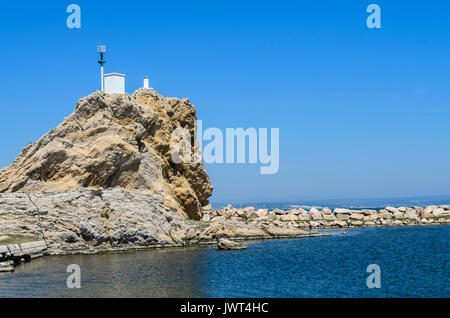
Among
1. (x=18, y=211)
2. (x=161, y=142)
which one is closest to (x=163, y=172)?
(x=161, y=142)

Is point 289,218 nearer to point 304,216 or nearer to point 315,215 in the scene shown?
point 304,216

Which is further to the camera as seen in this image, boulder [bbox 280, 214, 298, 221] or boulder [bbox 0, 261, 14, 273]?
boulder [bbox 280, 214, 298, 221]

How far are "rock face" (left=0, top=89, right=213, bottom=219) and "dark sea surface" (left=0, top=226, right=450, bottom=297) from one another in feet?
37.8

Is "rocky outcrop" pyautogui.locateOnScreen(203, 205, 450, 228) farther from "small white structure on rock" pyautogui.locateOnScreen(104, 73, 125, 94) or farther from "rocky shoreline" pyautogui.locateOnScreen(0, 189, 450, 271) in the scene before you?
"small white structure on rock" pyautogui.locateOnScreen(104, 73, 125, 94)

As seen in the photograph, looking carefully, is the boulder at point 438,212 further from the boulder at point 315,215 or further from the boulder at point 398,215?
the boulder at point 315,215

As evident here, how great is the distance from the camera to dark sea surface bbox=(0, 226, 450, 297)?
27141mm

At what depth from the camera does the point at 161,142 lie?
5931 centimetres

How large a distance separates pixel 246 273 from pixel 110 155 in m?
23.2

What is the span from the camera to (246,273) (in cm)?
3328

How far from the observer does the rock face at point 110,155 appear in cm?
4981

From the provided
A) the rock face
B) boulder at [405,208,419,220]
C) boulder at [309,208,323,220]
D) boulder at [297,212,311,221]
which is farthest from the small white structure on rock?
boulder at [405,208,419,220]

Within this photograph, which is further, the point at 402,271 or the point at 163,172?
the point at 163,172

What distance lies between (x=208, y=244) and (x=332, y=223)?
3480cm
